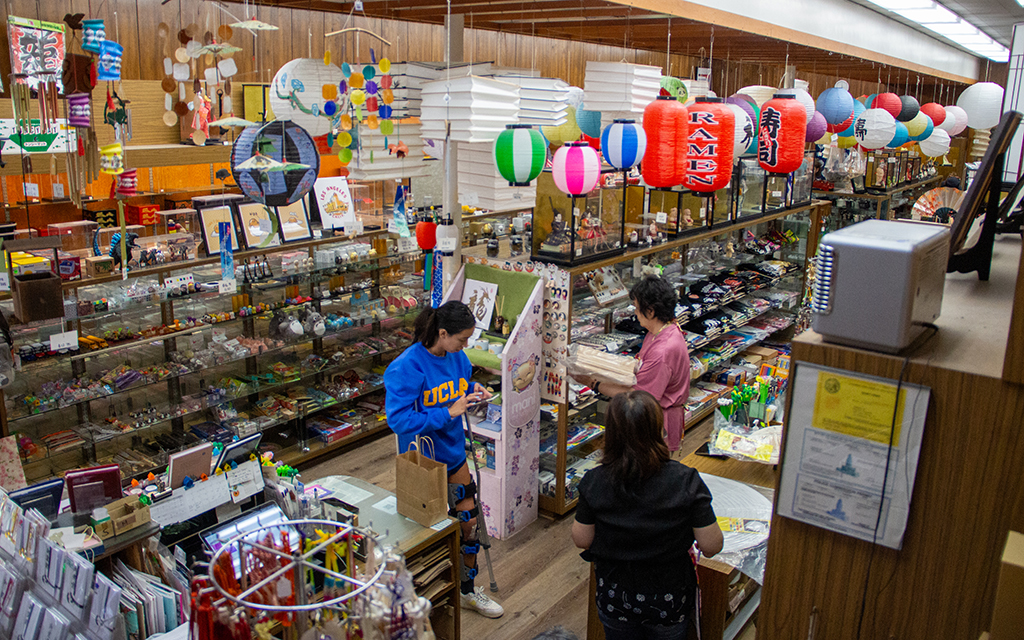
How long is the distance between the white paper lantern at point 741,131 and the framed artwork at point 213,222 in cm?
363

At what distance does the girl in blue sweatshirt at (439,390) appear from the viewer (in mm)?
3568

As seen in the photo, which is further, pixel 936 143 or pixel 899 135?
pixel 936 143

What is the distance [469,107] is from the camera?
397 cm

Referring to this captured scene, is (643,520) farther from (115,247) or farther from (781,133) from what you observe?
(781,133)

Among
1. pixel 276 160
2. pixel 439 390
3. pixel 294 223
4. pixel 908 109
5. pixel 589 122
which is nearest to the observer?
pixel 276 160

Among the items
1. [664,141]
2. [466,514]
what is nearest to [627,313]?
[664,141]

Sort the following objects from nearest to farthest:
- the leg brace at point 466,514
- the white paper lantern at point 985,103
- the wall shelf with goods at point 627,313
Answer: the leg brace at point 466,514 < the wall shelf with goods at point 627,313 < the white paper lantern at point 985,103

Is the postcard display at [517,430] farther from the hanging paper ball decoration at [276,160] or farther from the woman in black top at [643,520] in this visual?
the woman in black top at [643,520]

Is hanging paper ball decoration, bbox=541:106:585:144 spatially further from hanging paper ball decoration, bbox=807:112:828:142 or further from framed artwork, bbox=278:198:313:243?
hanging paper ball decoration, bbox=807:112:828:142

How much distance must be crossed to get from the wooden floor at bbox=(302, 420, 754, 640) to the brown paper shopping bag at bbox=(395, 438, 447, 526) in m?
1.09

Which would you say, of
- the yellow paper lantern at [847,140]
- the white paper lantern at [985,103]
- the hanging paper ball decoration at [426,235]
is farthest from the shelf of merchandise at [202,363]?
the white paper lantern at [985,103]

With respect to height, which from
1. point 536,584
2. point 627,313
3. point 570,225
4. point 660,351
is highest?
point 570,225

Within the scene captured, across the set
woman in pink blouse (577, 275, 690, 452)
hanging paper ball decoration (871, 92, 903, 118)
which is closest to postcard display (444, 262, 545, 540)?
woman in pink blouse (577, 275, 690, 452)

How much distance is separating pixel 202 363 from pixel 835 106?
5.71m
